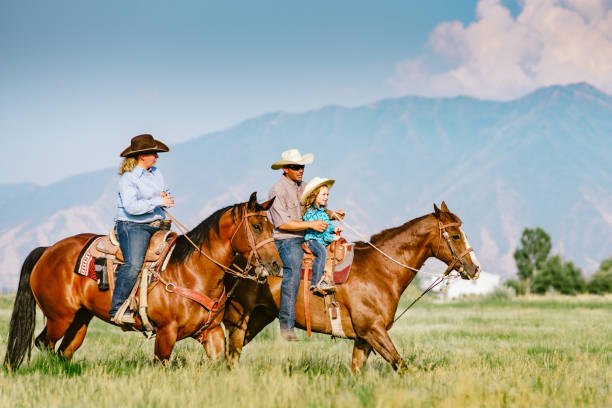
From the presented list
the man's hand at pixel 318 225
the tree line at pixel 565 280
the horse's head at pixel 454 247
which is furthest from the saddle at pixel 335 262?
the tree line at pixel 565 280

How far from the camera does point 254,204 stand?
7.28 metres

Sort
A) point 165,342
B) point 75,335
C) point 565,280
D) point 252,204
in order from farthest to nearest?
point 565,280, point 75,335, point 165,342, point 252,204

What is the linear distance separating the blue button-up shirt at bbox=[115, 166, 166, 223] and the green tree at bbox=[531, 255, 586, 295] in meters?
64.5

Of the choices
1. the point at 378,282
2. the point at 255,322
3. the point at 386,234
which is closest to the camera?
the point at 378,282

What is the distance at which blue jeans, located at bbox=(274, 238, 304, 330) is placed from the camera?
25.2 feet

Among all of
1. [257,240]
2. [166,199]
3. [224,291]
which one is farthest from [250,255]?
[166,199]

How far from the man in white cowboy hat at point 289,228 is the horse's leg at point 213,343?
895mm

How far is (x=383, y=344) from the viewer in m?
7.51

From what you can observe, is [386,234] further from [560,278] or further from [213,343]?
[560,278]

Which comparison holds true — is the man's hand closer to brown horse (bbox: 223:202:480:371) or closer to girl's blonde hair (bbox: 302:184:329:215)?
girl's blonde hair (bbox: 302:184:329:215)

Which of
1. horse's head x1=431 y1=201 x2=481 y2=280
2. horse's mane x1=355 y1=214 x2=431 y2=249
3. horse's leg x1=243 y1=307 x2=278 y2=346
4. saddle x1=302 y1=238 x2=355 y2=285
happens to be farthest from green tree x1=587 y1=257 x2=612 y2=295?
saddle x1=302 y1=238 x2=355 y2=285

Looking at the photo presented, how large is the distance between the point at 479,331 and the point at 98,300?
1234 cm

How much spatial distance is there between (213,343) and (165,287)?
1038mm

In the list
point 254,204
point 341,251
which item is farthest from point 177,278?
point 341,251
